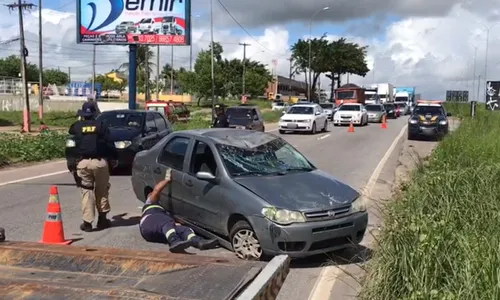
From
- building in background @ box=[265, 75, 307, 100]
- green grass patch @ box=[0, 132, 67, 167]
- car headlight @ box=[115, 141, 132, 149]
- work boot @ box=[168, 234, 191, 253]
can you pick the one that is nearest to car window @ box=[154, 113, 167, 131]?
car headlight @ box=[115, 141, 132, 149]

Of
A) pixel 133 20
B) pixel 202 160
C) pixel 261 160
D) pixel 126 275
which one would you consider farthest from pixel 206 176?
pixel 133 20

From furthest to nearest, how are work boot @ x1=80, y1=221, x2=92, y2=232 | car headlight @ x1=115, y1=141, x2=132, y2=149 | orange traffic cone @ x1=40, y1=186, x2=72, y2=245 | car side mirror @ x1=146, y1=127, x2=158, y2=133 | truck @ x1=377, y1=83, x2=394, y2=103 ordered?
1. truck @ x1=377, y1=83, x2=394, y2=103
2. car side mirror @ x1=146, y1=127, x2=158, y2=133
3. car headlight @ x1=115, y1=141, x2=132, y2=149
4. work boot @ x1=80, y1=221, x2=92, y2=232
5. orange traffic cone @ x1=40, y1=186, x2=72, y2=245

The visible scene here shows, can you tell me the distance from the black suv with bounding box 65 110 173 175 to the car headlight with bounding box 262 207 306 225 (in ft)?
27.9

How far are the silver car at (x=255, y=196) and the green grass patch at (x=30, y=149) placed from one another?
31.4ft

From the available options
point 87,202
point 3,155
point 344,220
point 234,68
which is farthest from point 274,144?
point 234,68

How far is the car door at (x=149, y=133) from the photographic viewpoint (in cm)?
1419

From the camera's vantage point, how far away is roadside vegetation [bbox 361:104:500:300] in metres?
3.97

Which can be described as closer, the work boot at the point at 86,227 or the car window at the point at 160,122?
the work boot at the point at 86,227

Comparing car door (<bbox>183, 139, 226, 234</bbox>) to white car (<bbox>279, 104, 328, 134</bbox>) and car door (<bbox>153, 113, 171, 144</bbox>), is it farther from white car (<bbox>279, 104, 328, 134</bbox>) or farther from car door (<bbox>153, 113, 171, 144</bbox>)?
white car (<bbox>279, 104, 328, 134</bbox>)

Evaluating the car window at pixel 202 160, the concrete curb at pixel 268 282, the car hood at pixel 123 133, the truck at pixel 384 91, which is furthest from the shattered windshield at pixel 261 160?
the truck at pixel 384 91

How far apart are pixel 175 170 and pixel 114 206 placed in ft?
8.61

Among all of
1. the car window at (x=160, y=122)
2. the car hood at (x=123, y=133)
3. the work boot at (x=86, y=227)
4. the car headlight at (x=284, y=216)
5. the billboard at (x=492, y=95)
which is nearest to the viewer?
the car headlight at (x=284, y=216)

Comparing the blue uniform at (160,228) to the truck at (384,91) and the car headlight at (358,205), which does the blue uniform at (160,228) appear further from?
the truck at (384,91)

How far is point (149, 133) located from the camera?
14.7m
